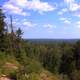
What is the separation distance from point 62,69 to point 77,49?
6947mm

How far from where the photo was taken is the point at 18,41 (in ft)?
137

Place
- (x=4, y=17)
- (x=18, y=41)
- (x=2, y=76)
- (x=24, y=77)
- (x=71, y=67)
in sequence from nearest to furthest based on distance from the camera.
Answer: (x=24, y=77) → (x=2, y=76) → (x=4, y=17) → (x=18, y=41) → (x=71, y=67)

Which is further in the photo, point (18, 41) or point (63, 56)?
point (63, 56)

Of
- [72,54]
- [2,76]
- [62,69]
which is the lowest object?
[62,69]

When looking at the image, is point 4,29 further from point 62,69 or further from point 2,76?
point 62,69

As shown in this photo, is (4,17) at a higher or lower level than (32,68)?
higher

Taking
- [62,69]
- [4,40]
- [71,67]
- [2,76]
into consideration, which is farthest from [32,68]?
[62,69]

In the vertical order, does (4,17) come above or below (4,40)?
above

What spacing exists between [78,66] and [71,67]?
6.14ft

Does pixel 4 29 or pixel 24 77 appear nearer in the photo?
pixel 24 77

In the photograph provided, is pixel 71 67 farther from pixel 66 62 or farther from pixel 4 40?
pixel 4 40

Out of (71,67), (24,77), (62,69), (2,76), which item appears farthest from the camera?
(62,69)

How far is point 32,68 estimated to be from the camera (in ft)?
36.1

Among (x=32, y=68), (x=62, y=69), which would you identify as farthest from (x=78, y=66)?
(x=32, y=68)
